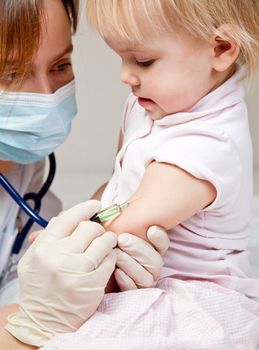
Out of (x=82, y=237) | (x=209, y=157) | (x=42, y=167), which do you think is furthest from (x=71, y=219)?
(x=42, y=167)

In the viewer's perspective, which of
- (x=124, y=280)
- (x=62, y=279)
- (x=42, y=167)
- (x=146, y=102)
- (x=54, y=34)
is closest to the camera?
(x=62, y=279)

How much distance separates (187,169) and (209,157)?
0.05 metres

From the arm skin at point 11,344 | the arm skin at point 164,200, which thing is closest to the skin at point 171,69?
the arm skin at point 164,200

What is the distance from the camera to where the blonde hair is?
1.33 meters

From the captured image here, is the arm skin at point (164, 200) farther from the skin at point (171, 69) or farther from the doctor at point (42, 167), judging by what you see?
the skin at point (171, 69)

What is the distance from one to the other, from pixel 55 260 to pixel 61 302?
3.1 inches

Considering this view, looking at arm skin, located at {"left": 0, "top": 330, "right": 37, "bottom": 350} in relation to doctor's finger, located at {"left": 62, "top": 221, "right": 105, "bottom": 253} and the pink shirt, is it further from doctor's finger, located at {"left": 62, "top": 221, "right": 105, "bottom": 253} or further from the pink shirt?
the pink shirt

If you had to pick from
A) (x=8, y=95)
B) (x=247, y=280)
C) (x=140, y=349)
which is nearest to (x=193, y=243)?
(x=247, y=280)

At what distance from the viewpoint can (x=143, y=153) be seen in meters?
1.44

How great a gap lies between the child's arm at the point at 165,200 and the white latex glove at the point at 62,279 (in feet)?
0.18

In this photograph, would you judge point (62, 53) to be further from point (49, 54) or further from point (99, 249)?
point (99, 249)

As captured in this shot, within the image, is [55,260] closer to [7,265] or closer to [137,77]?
[137,77]

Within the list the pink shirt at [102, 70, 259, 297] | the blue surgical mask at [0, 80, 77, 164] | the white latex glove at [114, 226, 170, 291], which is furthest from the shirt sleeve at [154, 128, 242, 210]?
the blue surgical mask at [0, 80, 77, 164]

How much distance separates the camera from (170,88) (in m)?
1.39
